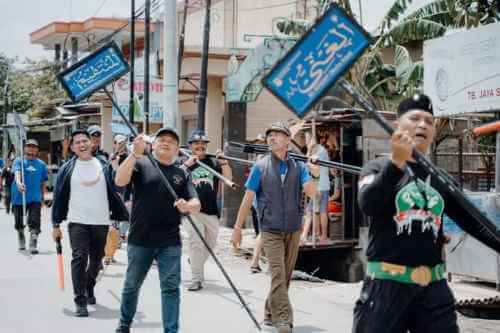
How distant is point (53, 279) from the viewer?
10.7m

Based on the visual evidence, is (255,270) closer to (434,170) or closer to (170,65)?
(170,65)

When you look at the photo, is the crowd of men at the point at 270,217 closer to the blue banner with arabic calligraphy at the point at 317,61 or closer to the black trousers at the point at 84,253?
the black trousers at the point at 84,253

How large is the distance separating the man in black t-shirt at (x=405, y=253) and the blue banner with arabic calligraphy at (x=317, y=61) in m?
0.52

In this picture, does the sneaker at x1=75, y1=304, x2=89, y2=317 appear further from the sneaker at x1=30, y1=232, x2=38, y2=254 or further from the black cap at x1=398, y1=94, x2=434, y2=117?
the sneaker at x1=30, y1=232, x2=38, y2=254

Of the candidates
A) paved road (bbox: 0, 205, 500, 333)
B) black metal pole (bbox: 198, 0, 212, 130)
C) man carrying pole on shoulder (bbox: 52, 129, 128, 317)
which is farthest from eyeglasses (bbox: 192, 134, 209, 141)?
black metal pole (bbox: 198, 0, 212, 130)

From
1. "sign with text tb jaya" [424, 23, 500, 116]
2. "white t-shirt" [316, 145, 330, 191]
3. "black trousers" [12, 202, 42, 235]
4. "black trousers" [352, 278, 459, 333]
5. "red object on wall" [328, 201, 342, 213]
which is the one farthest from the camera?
"red object on wall" [328, 201, 342, 213]

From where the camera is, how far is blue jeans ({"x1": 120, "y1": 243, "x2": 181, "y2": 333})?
254 inches

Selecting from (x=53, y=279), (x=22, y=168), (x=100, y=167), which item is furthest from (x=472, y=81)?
(x=22, y=168)

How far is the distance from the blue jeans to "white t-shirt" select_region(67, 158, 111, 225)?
1.93 metres

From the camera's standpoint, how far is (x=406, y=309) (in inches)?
158

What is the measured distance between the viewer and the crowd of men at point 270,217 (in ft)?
13.1

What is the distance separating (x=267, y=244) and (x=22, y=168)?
24.1 ft

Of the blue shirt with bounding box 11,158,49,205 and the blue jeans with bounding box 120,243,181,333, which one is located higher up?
the blue shirt with bounding box 11,158,49,205

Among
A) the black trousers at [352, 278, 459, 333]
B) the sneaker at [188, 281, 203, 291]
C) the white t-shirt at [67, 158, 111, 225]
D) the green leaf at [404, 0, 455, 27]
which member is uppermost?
the green leaf at [404, 0, 455, 27]
